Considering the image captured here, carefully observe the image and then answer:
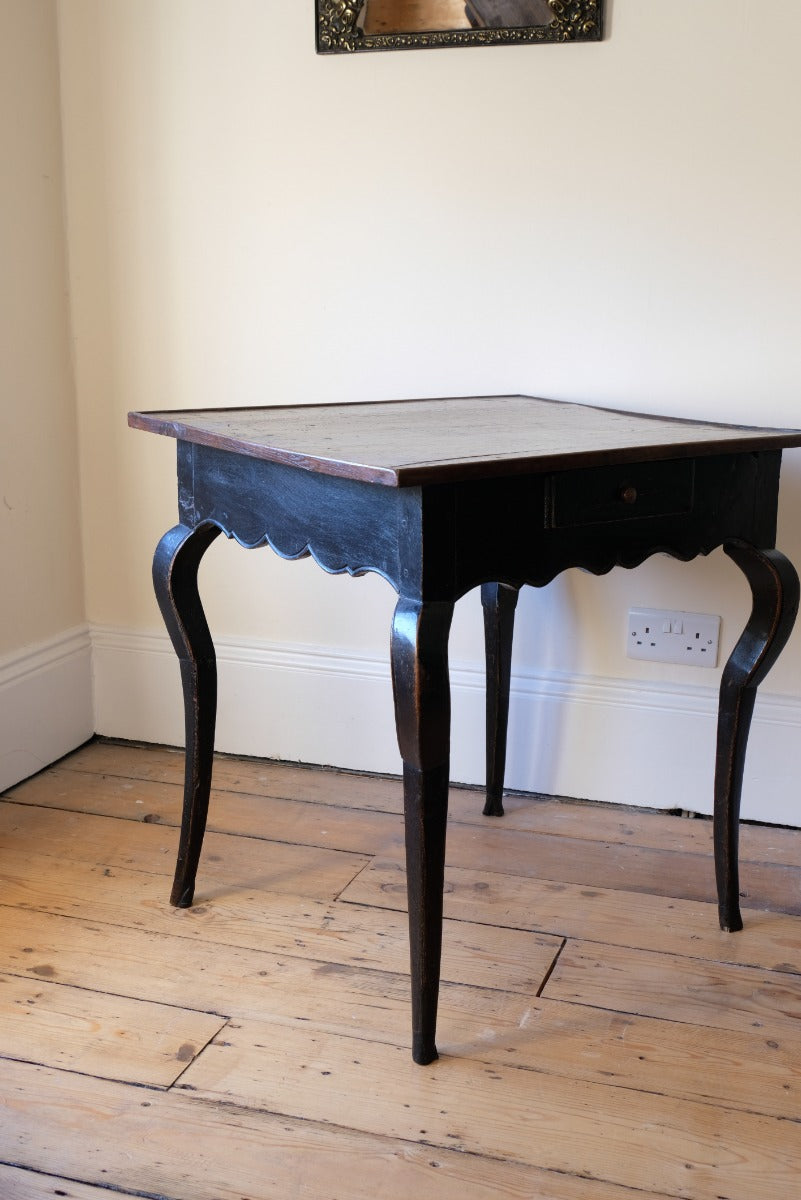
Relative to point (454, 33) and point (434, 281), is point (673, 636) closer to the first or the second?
point (434, 281)

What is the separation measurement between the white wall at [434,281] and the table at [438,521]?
0.91 ft

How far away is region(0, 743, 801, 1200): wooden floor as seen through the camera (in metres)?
1.15

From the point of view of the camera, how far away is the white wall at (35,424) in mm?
1990

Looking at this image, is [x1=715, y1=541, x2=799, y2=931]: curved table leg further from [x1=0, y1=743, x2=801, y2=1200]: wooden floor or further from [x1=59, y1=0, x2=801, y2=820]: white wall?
[x1=59, y1=0, x2=801, y2=820]: white wall

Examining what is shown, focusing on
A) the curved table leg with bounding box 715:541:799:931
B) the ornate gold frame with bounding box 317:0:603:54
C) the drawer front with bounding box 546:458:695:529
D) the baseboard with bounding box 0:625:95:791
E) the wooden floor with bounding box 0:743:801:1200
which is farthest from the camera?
the baseboard with bounding box 0:625:95:791

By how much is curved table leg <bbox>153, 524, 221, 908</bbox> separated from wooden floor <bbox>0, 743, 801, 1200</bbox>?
10 cm

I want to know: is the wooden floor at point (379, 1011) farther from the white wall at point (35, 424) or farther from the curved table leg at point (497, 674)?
the white wall at point (35, 424)

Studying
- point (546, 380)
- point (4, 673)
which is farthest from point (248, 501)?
point (4, 673)

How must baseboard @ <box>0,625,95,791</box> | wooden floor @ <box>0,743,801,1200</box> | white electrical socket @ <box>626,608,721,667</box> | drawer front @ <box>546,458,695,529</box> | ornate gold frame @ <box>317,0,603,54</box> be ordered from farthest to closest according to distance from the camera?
baseboard @ <box>0,625,95,791</box> → white electrical socket @ <box>626,608,721,667</box> → ornate gold frame @ <box>317,0,603,54</box> → drawer front @ <box>546,458,695,529</box> → wooden floor @ <box>0,743,801,1200</box>

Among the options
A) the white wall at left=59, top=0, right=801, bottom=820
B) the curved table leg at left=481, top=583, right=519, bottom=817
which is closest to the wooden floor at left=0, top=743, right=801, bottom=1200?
the curved table leg at left=481, top=583, right=519, bottom=817

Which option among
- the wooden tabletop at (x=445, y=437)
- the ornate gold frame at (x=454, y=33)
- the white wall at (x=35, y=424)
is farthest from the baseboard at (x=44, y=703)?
the ornate gold frame at (x=454, y=33)

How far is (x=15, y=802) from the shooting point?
201 cm

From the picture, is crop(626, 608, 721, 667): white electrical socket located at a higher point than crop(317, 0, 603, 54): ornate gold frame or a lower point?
lower

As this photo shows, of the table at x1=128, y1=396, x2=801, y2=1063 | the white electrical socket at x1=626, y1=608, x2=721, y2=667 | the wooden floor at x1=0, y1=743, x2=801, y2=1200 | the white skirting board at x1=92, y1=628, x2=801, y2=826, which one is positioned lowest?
the wooden floor at x1=0, y1=743, x2=801, y2=1200
